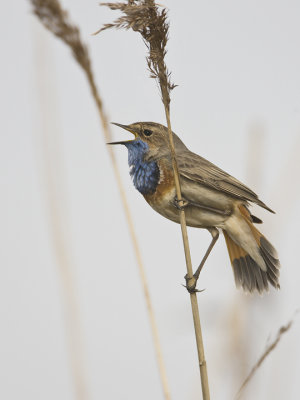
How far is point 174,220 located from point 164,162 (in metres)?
0.40

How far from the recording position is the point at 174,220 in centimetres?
384

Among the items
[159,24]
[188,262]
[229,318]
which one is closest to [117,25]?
[159,24]

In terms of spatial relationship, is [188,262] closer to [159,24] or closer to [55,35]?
[159,24]

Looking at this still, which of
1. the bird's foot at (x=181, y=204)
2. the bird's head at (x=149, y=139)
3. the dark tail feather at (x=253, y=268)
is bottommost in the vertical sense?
the dark tail feather at (x=253, y=268)

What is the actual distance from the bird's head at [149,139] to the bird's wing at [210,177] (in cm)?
14

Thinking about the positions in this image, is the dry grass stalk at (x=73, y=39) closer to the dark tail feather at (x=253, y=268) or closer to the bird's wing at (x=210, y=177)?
the bird's wing at (x=210, y=177)

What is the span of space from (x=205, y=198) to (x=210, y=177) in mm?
149

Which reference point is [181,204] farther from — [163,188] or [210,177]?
[210,177]

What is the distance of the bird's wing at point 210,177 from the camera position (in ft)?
12.5

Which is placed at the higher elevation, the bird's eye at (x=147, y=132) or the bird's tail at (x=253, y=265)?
the bird's eye at (x=147, y=132)

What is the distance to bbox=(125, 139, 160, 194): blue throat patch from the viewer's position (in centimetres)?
380

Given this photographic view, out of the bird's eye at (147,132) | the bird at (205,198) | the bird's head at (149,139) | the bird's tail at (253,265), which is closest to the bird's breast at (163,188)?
the bird at (205,198)

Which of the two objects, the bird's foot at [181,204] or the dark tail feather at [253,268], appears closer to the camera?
the bird's foot at [181,204]

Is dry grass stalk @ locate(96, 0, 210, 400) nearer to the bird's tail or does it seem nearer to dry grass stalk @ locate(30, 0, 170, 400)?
dry grass stalk @ locate(30, 0, 170, 400)
